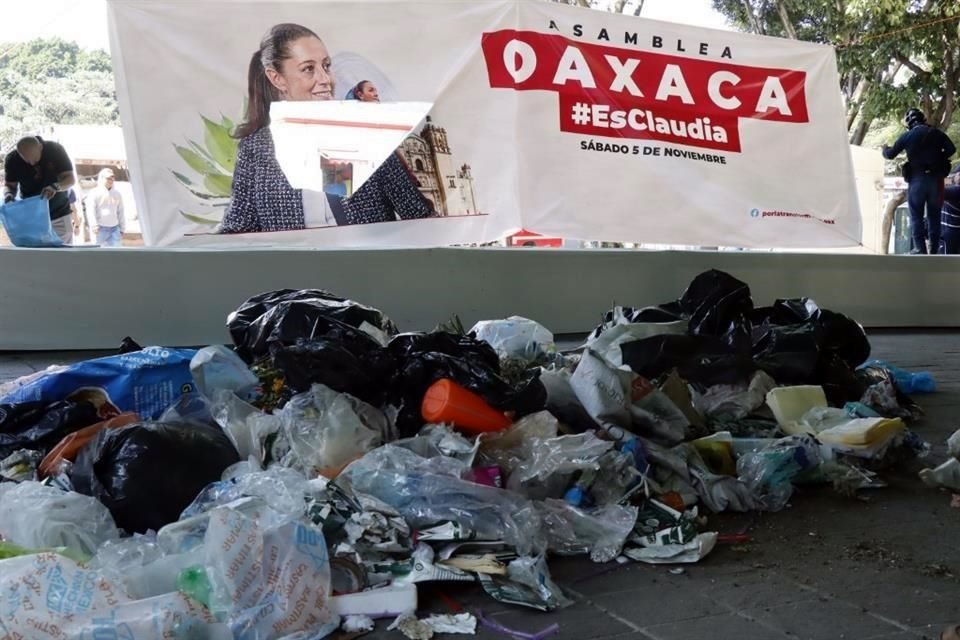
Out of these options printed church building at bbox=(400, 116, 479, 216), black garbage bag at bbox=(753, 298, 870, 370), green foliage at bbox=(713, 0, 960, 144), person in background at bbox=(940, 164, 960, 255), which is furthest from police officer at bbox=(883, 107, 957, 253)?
black garbage bag at bbox=(753, 298, 870, 370)

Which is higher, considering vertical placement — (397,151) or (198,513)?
(397,151)

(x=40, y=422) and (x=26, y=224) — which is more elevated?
(x=26, y=224)

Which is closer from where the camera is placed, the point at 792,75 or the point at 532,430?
the point at 532,430

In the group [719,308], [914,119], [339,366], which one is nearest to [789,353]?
[719,308]

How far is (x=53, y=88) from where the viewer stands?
31125mm

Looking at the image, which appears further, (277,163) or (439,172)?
(439,172)

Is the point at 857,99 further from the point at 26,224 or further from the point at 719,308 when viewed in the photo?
the point at 26,224

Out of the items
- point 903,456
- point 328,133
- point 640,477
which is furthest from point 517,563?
point 328,133

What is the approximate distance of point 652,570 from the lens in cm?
285

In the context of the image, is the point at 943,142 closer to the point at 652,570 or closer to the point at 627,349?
the point at 627,349

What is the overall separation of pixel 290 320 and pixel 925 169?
8.79 m

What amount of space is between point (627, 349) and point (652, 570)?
5.47 ft

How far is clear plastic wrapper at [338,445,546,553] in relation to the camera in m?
2.92

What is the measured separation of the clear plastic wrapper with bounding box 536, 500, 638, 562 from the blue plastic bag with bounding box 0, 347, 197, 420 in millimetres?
1801
